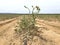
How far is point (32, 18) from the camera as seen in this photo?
20219 mm

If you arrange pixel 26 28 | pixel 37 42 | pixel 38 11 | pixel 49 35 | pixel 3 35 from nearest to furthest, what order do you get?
pixel 38 11 < pixel 26 28 < pixel 37 42 < pixel 49 35 < pixel 3 35

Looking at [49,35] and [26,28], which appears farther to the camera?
[49,35]

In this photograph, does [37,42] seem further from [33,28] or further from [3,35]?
[3,35]

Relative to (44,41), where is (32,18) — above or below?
above

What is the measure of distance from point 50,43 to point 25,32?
7.55ft

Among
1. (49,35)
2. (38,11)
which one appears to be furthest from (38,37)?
(38,11)

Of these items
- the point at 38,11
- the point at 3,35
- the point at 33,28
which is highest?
the point at 38,11

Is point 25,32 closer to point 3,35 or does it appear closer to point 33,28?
point 33,28

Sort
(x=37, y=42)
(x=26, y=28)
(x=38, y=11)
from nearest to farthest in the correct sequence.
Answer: (x=38, y=11) → (x=26, y=28) → (x=37, y=42)

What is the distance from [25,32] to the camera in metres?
21.3

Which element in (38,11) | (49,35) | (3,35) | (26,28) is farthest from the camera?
(3,35)

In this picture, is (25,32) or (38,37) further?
(38,37)

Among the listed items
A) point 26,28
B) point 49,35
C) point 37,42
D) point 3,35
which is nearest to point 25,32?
point 26,28

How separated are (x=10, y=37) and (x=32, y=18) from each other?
5.99 m
